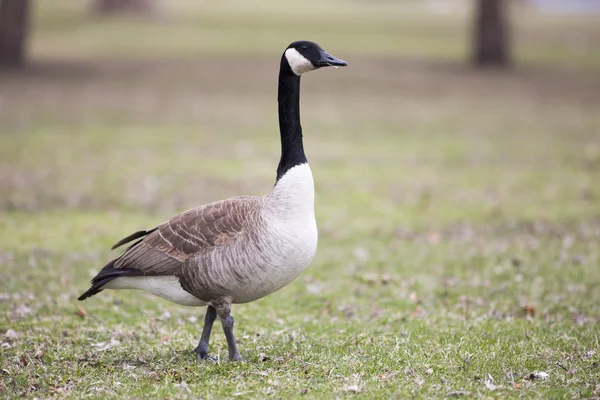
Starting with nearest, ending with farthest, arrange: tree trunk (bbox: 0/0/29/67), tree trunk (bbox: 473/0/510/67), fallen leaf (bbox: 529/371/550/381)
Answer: fallen leaf (bbox: 529/371/550/381) → tree trunk (bbox: 0/0/29/67) → tree trunk (bbox: 473/0/510/67)

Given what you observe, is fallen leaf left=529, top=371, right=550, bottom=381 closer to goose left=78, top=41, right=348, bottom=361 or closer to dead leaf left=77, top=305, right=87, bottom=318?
goose left=78, top=41, right=348, bottom=361

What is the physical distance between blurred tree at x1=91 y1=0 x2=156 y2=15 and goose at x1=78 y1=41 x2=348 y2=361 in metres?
43.8

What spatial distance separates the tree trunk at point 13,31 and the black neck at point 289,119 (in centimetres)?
2444

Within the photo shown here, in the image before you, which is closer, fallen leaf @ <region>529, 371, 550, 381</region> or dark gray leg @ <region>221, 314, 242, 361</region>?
fallen leaf @ <region>529, 371, 550, 381</region>

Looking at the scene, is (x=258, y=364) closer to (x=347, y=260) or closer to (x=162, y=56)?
(x=347, y=260)

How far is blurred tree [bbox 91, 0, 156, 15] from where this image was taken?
48.9m

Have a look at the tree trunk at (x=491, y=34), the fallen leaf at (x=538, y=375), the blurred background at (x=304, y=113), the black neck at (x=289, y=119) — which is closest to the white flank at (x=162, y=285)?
the black neck at (x=289, y=119)

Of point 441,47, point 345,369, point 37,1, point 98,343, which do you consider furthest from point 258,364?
point 37,1

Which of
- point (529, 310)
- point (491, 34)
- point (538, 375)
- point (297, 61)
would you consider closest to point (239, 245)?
point (297, 61)

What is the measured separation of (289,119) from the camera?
7.55 meters

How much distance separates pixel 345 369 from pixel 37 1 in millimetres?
50375

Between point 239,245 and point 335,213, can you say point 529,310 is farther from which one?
point 335,213

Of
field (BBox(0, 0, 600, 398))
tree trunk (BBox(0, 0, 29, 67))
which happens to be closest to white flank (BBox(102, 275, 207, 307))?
field (BBox(0, 0, 600, 398))

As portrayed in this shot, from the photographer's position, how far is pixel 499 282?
10828mm
